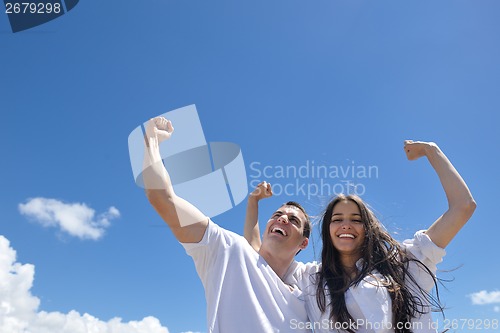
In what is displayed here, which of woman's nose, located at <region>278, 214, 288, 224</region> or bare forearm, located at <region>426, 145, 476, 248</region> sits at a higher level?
woman's nose, located at <region>278, 214, 288, 224</region>

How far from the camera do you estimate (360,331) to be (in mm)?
5355

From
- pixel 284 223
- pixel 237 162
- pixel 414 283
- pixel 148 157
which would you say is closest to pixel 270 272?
pixel 284 223

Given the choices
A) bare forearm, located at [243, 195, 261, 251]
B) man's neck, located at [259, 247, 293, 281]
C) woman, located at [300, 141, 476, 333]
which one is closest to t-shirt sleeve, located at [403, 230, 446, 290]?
woman, located at [300, 141, 476, 333]

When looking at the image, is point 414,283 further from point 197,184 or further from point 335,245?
point 197,184

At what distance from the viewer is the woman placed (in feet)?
17.6

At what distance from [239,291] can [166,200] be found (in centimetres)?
148

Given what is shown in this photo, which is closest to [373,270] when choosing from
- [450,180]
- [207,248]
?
[450,180]

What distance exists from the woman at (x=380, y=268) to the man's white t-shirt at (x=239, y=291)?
0.40m

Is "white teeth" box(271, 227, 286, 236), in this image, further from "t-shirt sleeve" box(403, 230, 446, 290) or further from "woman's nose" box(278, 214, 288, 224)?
"t-shirt sleeve" box(403, 230, 446, 290)

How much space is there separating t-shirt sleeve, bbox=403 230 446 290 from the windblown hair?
0.06 m

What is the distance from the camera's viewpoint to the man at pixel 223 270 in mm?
5402

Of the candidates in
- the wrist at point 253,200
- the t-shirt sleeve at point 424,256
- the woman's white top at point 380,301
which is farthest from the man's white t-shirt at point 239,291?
the wrist at point 253,200

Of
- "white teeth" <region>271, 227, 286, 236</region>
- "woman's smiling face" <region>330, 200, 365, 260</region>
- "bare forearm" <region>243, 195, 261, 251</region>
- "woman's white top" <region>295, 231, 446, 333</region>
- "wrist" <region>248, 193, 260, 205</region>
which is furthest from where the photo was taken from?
"wrist" <region>248, 193, 260, 205</region>

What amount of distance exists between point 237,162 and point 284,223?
6.02ft
